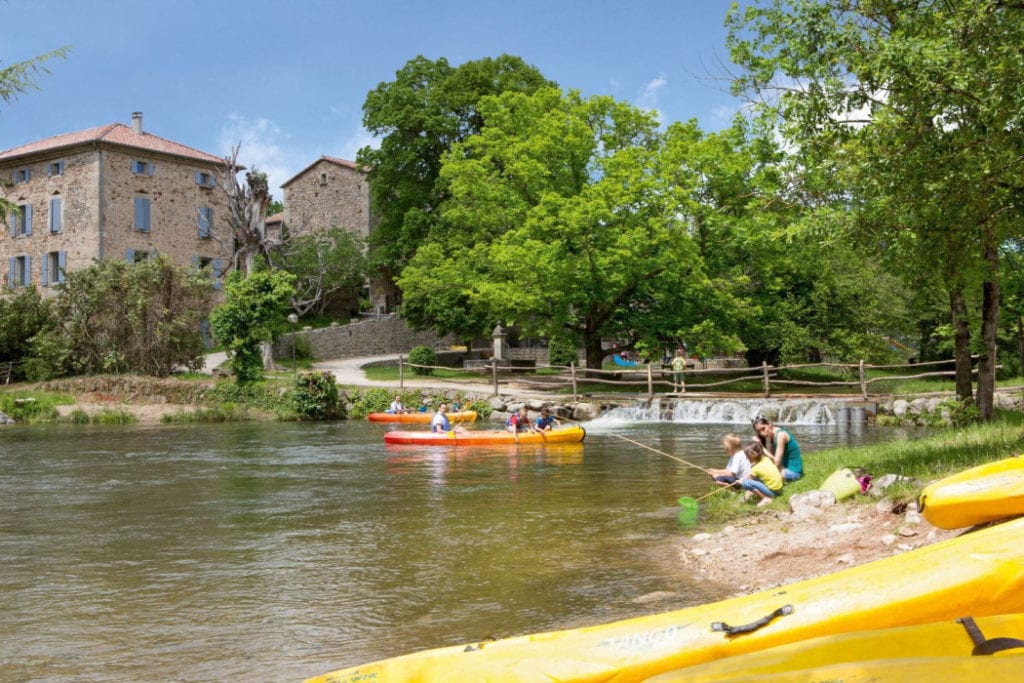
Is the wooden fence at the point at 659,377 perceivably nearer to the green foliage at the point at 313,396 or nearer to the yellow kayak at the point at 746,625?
the green foliage at the point at 313,396

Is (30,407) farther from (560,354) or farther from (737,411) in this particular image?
(737,411)

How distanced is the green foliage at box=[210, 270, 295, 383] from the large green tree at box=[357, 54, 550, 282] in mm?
8632

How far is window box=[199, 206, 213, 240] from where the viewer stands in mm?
43919

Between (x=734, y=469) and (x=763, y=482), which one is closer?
(x=763, y=482)

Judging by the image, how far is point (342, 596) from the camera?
24.7 ft

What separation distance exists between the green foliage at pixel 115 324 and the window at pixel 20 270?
40.0 feet

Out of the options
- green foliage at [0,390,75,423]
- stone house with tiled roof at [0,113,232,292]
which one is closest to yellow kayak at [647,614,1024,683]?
green foliage at [0,390,75,423]

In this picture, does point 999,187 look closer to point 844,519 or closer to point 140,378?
point 844,519

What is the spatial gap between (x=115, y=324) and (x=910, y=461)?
29.3 metres

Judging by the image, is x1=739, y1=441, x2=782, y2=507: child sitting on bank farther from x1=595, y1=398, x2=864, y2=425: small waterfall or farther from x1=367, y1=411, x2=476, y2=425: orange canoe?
x1=367, y1=411, x2=476, y2=425: orange canoe

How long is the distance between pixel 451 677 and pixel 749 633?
1.46 m

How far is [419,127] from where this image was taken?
38938mm

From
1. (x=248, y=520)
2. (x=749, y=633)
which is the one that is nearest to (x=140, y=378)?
(x=248, y=520)

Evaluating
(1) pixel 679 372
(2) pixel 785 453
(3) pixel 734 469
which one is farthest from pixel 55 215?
(2) pixel 785 453
